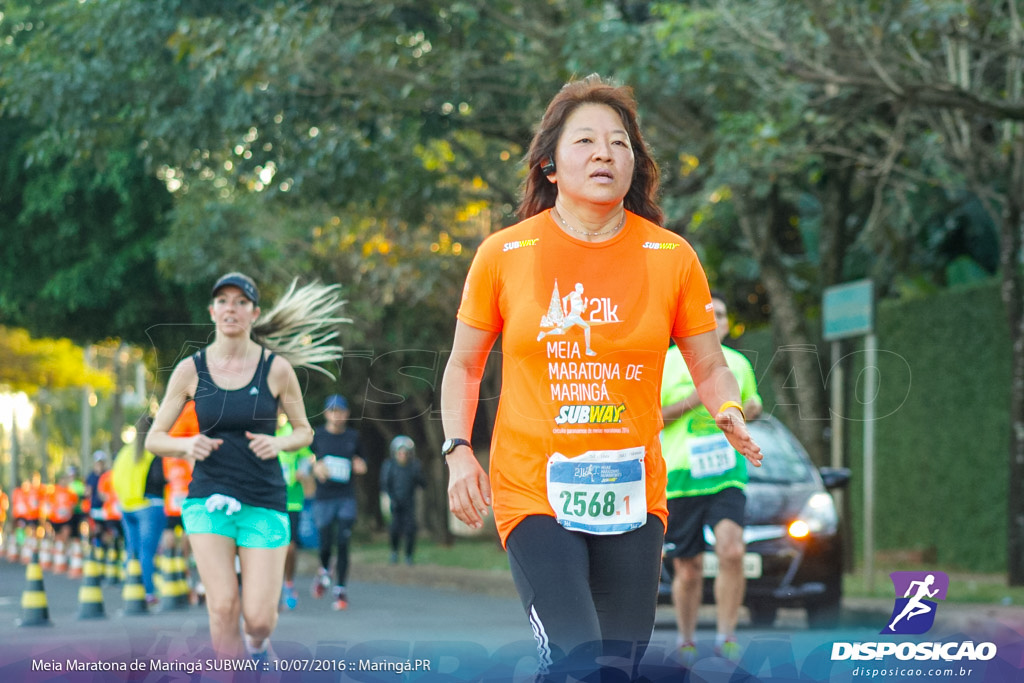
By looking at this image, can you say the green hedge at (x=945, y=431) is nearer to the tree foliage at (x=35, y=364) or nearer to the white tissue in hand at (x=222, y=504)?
the white tissue in hand at (x=222, y=504)

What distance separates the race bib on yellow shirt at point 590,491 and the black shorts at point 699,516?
396 cm

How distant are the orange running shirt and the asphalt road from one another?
497 mm

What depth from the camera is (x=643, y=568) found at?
13.7ft

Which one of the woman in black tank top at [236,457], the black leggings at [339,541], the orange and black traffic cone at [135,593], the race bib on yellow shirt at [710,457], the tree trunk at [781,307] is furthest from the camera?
the tree trunk at [781,307]

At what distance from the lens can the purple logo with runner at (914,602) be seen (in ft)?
17.5

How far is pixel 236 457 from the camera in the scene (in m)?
→ 6.75

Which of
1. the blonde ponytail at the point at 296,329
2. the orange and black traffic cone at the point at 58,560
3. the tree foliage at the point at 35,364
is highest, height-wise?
the tree foliage at the point at 35,364

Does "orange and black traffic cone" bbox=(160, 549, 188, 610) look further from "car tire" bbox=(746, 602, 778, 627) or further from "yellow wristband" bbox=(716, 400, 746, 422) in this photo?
"yellow wristband" bbox=(716, 400, 746, 422)

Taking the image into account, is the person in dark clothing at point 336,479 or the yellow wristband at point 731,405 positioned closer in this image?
the yellow wristband at point 731,405

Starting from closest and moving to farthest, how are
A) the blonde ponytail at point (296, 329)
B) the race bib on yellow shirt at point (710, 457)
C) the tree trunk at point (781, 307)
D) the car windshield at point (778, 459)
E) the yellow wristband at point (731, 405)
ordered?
the yellow wristband at point (731, 405) → the blonde ponytail at point (296, 329) → the race bib on yellow shirt at point (710, 457) → the car windshield at point (778, 459) → the tree trunk at point (781, 307)

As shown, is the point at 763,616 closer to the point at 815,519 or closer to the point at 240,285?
the point at 815,519

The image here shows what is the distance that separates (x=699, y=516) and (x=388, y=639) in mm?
3012

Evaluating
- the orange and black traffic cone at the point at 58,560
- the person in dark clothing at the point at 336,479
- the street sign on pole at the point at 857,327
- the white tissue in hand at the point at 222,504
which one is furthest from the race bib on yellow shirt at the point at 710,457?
the orange and black traffic cone at the point at 58,560

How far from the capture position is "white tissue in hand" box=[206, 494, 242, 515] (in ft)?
21.6
